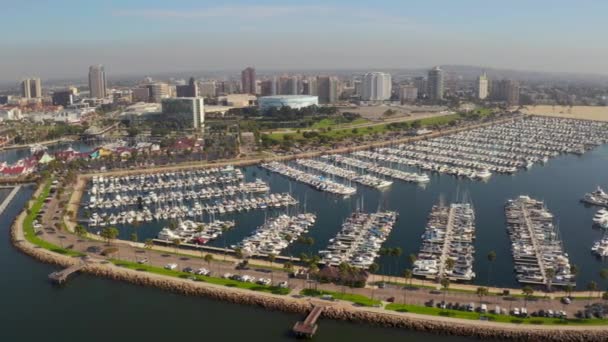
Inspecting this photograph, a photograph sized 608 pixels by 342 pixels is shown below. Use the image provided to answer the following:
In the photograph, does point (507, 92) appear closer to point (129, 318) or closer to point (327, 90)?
point (327, 90)

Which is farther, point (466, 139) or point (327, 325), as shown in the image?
point (466, 139)

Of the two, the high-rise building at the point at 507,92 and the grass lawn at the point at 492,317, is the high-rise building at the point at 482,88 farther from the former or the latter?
the grass lawn at the point at 492,317

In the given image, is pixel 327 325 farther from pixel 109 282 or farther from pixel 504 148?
pixel 504 148

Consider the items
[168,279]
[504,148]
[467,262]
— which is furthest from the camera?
[504,148]

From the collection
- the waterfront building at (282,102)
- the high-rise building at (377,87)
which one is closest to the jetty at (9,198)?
the waterfront building at (282,102)

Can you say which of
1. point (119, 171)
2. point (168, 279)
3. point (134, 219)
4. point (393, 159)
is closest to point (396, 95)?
point (393, 159)

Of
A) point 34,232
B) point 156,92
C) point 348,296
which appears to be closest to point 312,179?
point 34,232

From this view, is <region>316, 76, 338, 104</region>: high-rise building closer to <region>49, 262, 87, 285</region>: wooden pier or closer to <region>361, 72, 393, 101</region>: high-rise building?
<region>361, 72, 393, 101</region>: high-rise building

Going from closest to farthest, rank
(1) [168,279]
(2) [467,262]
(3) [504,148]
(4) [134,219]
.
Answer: (1) [168,279]
(2) [467,262]
(4) [134,219]
(3) [504,148]
